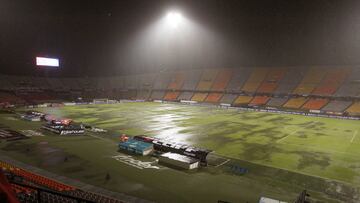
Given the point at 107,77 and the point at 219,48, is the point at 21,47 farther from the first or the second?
the point at 219,48

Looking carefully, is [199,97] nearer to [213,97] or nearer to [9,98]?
[213,97]

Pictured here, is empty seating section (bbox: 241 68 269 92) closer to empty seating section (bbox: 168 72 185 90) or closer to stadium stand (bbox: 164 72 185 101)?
stadium stand (bbox: 164 72 185 101)

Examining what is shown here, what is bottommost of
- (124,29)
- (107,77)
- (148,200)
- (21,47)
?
(148,200)

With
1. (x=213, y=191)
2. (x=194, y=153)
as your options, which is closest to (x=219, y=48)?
(x=194, y=153)

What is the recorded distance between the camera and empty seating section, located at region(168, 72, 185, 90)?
89.4 m

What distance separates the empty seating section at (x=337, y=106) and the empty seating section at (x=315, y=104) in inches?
45.7

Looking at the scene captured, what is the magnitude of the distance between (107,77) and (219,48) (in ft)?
134

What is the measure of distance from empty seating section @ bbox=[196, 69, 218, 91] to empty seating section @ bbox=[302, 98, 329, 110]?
3015cm

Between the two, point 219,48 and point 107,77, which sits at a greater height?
point 219,48

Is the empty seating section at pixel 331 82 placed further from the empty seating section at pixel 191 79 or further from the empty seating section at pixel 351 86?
the empty seating section at pixel 191 79

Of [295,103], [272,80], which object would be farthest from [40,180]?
[272,80]

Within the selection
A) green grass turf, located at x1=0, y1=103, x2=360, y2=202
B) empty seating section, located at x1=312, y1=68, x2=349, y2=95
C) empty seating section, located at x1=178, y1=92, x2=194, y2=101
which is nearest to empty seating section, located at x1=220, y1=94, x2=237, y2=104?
empty seating section, located at x1=178, y1=92, x2=194, y2=101

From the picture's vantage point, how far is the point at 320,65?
238ft

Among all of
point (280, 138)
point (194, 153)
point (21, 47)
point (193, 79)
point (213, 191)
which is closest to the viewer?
point (213, 191)
